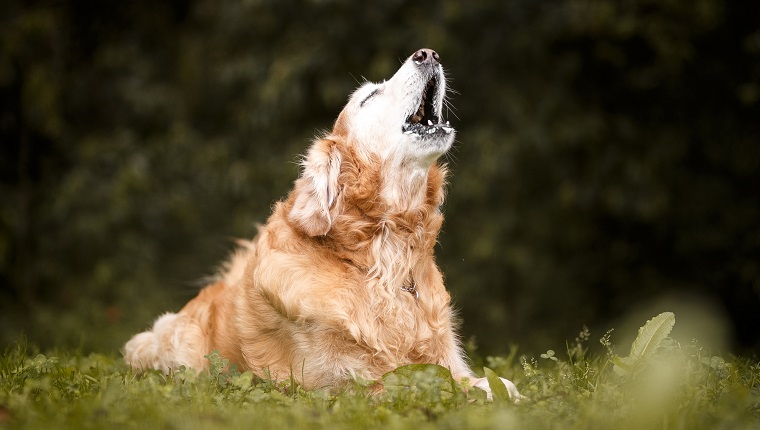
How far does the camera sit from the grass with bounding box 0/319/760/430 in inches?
94.7

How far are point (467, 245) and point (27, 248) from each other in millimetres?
4624

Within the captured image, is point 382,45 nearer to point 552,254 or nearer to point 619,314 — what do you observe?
point 552,254

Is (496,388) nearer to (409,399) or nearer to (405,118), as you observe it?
(409,399)

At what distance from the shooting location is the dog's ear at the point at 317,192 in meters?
3.61

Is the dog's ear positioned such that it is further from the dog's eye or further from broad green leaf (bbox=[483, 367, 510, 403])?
broad green leaf (bbox=[483, 367, 510, 403])

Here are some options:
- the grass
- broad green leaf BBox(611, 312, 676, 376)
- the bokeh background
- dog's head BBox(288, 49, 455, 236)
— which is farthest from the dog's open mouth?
the bokeh background

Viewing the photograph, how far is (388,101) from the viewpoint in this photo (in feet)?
13.1

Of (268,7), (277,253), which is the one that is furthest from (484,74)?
(277,253)

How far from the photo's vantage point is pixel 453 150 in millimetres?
7078

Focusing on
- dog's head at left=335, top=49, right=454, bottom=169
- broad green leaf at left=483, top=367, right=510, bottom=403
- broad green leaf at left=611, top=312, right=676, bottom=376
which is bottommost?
broad green leaf at left=483, top=367, right=510, bottom=403

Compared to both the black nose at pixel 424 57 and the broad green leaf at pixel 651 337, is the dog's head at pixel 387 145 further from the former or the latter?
the broad green leaf at pixel 651 337

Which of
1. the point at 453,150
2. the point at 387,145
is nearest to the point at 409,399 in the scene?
the point at 387,145

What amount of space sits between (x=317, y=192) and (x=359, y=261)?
1.22 feet

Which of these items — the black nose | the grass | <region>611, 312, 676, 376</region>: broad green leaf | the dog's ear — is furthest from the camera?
the black nose
